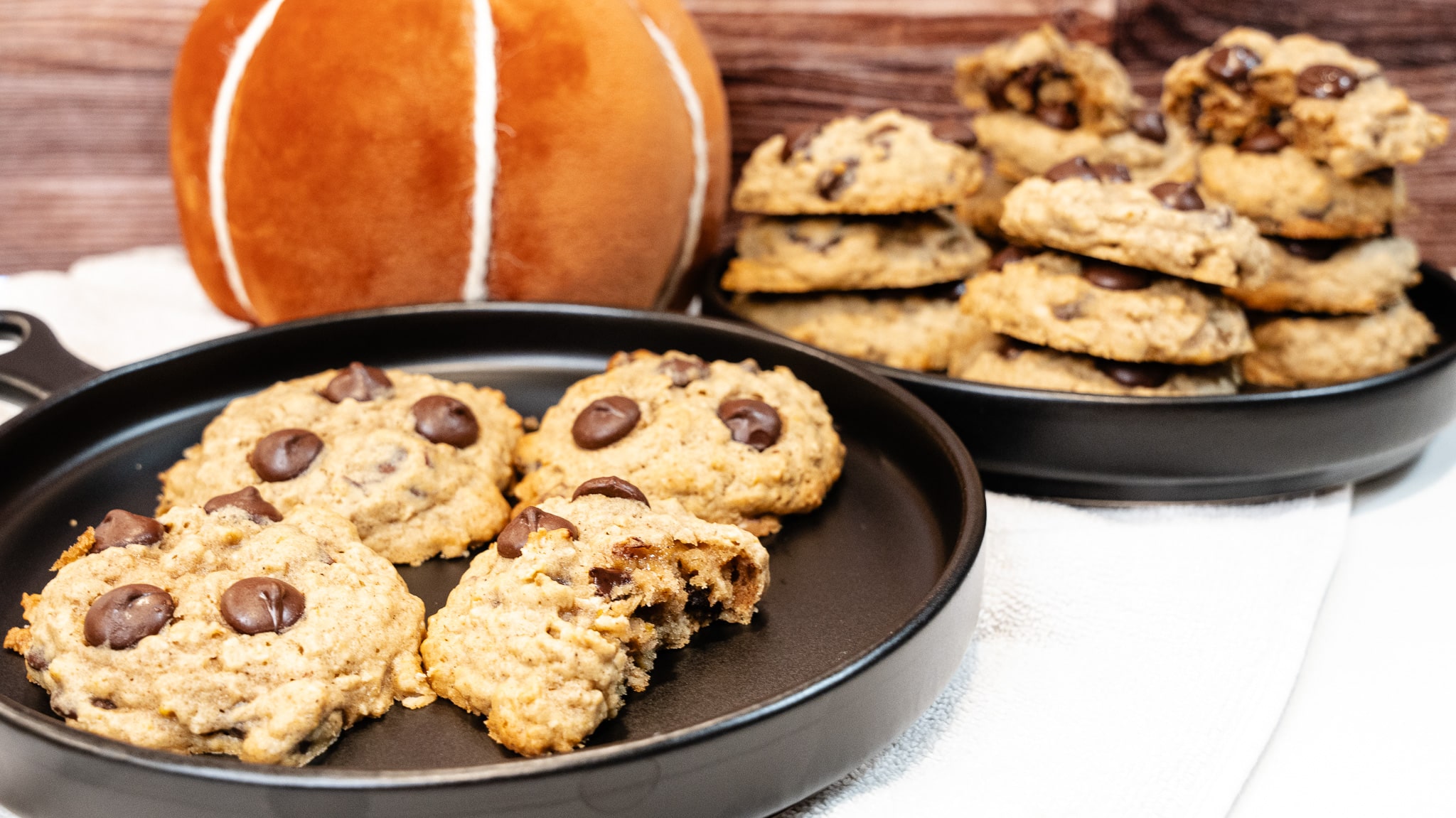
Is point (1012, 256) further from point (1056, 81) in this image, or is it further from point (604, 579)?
point (604, 579)

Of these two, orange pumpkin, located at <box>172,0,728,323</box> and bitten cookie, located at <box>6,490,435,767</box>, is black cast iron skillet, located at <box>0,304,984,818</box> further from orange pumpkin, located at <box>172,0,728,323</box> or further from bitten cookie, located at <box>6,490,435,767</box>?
orange pumpkin, located at <box>172,0,728,323</box>

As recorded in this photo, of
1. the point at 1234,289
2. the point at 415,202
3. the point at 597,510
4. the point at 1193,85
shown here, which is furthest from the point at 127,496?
the point at 1193,85

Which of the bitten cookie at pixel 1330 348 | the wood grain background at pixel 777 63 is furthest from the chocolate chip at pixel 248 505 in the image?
the wood grain background at pixel 777 63

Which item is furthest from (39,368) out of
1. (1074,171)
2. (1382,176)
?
(1382,176)

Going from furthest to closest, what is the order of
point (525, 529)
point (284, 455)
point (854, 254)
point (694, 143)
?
point (694, 143), point (854, 254), point (284, 455), point (525, 529)

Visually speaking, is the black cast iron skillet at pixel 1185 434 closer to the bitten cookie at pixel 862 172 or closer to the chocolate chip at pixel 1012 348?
the chocolate chip at pixel 1012 348

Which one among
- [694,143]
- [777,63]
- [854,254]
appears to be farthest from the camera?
[777,63]
